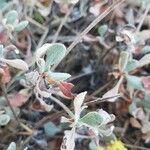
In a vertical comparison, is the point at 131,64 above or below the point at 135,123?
above

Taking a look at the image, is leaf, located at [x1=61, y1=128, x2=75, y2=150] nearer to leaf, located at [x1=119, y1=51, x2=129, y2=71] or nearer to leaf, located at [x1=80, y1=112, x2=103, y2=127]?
leaf, located at [x1=80, y1=112, x2=103, y2=127]

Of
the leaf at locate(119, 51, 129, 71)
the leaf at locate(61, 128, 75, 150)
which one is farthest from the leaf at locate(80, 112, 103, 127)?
the leaf at locate(119, 51, 129, 71)

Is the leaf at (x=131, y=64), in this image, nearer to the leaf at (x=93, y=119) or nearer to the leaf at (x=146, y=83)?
the leaf at (x=146, y=83)

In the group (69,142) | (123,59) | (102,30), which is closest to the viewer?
(69,142)

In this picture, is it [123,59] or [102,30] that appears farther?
[102,30]

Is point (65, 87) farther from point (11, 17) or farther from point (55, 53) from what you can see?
point (11, 17)

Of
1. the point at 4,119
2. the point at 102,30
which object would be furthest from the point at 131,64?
the point at 4,119

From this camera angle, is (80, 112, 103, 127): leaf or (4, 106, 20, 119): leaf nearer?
(80, 112, 103, 127): leaf
